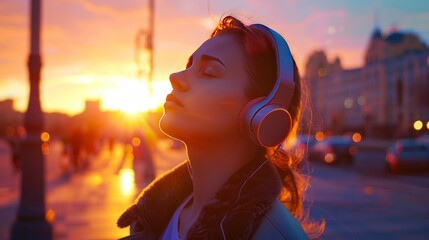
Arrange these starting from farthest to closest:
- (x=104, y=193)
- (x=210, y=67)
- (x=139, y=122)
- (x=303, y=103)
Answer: (x=139, y=122), (x=104, y=193), (x=303, y=103), (x=210, y=67)

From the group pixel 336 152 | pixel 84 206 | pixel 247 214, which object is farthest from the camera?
pixel 336 152

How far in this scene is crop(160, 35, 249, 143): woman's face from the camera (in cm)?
155

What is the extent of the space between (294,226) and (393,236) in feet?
20.4

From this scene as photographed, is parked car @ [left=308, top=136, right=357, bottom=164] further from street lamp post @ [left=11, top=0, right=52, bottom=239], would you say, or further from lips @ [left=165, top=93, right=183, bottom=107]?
lips @ [left=165, top=93, right=183, bottom=107]

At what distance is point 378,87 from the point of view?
82.8 m

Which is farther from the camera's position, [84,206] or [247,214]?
[84,206]

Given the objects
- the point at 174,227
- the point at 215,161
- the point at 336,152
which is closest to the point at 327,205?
the point at 174,227

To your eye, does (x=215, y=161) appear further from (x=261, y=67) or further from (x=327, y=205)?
A: (x=327, y=205)

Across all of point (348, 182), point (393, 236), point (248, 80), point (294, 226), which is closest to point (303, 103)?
point (248, 80)

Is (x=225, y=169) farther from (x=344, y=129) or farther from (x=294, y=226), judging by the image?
(x=344, y=129)

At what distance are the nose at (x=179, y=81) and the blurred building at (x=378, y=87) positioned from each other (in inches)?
1673

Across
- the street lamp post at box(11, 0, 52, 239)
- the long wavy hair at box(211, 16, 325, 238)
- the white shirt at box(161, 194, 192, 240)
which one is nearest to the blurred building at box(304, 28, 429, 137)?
the street lamp post at box(11, 0, 52, 239)

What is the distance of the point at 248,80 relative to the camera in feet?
5.29

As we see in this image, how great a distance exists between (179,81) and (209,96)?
0.41ft
